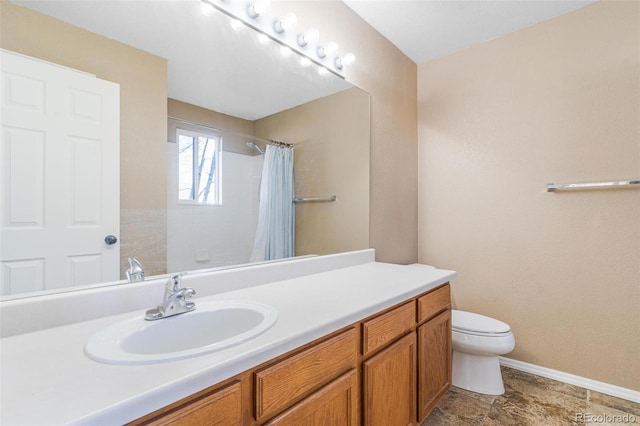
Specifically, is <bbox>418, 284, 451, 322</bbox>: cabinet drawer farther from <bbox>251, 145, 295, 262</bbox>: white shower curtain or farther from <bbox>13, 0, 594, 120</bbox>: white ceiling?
<bbox>13, 0, 594, 120</bbox>: white ceiling

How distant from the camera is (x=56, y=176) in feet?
3.04

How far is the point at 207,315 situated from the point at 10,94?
844 millimetres

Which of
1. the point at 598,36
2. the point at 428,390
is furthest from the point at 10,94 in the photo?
the point at 598,36

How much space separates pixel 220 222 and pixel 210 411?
815 millimetres

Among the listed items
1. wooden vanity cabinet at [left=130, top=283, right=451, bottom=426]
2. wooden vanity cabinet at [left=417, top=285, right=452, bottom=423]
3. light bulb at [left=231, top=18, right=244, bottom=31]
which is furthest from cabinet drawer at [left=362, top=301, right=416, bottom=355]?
light bulb at [left=231, top=18, right=244, bottom=31]

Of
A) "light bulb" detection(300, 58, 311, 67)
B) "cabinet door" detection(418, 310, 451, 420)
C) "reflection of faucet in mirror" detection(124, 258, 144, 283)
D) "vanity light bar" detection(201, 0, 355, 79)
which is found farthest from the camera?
"light bulb" detection(300, 58, 311, 67)

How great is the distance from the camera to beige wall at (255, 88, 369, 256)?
67.6 inches

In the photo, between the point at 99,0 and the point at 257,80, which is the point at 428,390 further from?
the point at 99,0

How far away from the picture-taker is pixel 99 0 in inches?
39.8

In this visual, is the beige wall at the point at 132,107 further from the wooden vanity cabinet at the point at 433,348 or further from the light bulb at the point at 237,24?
the wooden vanity cabinet at the point at 433,348

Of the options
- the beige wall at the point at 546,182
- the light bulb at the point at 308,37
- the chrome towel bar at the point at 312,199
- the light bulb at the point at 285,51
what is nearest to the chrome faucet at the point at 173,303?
the chrome towel bar at the point at 312,199

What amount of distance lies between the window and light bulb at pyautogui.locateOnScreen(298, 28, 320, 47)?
784 millimetres

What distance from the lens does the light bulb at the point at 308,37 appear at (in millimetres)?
1687

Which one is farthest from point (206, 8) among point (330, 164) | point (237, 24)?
point (330, 164)
